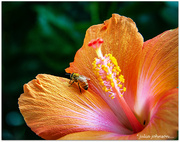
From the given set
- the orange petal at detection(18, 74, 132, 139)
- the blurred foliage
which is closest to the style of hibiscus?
the orange petal at detection(18, 74, 132, 139)

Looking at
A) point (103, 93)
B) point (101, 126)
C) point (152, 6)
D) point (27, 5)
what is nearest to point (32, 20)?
point (27, 5)

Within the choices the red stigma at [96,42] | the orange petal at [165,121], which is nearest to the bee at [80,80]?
the red stigma at [96,42]

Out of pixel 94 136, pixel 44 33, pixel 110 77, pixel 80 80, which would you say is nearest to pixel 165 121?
pixel 94 136

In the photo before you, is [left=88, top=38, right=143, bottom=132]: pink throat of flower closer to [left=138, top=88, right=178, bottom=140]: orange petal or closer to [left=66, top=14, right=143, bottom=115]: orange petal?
[left=66, top=14, right=143, bottom=115]: orange petal

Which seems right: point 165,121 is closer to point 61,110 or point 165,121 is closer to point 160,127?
point 160,127

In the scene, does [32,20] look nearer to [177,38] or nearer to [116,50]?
[116,50]

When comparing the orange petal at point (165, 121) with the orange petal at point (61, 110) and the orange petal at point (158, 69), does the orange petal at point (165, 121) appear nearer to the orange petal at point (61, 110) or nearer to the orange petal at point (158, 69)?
the orange petal at point (158, 69)
